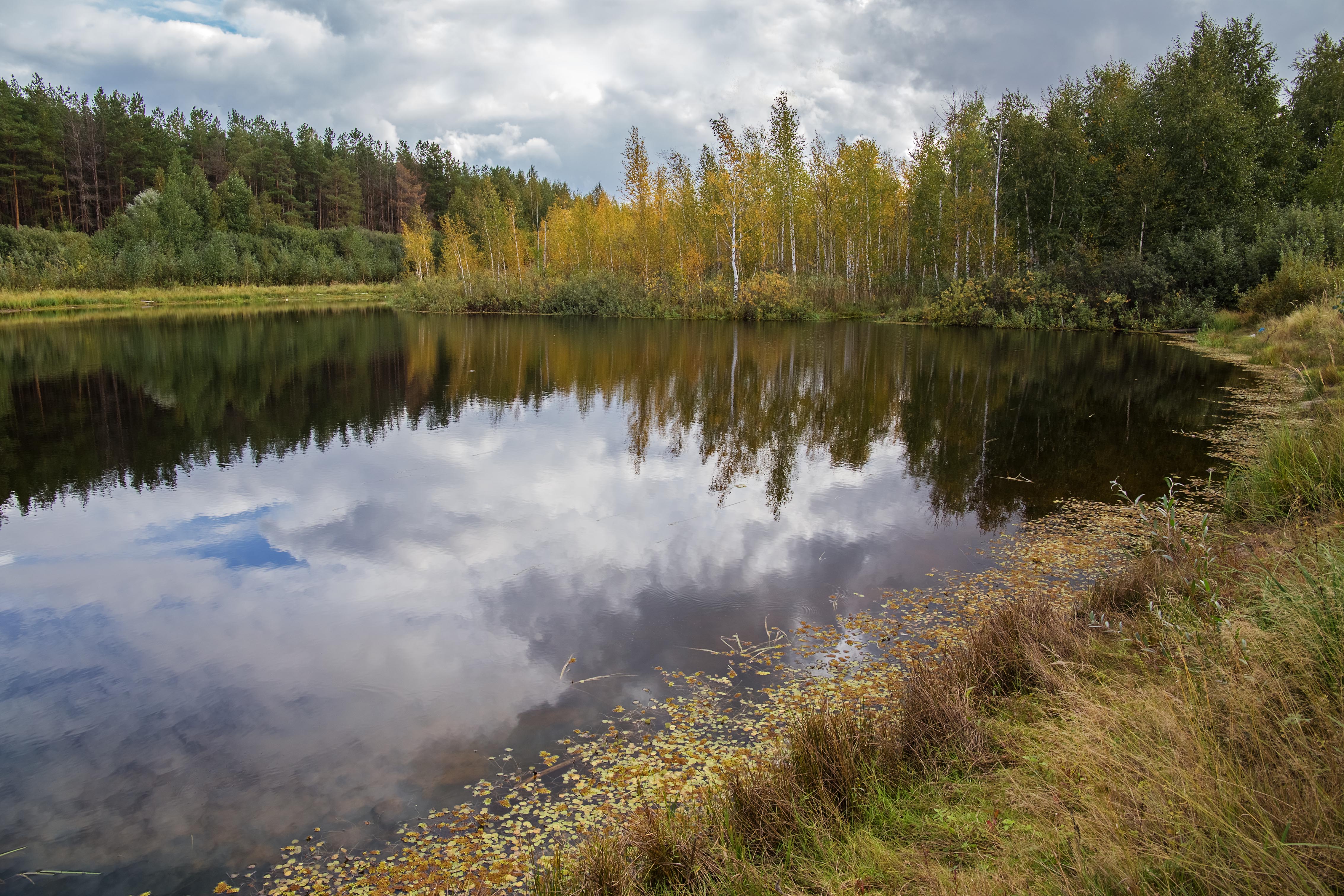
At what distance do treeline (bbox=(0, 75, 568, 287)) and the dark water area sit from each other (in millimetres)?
43270

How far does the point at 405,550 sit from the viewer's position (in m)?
7.27

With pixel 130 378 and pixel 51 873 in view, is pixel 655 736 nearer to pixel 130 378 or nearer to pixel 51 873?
pixel 51 873

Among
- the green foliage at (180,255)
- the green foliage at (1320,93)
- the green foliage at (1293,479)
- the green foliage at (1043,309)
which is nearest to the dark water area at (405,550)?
the green foliage at (1293,479)

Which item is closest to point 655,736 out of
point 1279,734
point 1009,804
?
point 1009,804

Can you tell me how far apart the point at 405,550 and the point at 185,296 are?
52.5 meters

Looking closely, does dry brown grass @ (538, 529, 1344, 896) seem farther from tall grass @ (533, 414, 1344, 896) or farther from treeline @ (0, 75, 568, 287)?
treeline @ (0, 75, 568, 287)

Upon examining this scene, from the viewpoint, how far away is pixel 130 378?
1725 centimetres

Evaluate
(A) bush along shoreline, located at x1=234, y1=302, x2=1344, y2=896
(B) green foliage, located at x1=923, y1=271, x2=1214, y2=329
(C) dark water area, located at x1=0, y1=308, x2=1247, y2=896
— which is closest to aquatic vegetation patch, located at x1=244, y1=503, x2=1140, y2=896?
(A) bush along shoreline, located at x1=234, y1=302, x2=1344, y2=896

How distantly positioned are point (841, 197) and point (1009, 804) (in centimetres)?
4480

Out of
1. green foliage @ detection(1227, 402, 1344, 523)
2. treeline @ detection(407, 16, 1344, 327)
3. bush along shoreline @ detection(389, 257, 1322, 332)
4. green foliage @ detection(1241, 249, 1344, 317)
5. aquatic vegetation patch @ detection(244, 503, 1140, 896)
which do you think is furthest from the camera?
treeline @ detection(407, 16, 1344, 327)

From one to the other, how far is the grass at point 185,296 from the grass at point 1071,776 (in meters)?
50.2

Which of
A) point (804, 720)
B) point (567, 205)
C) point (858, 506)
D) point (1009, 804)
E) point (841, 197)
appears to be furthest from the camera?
point (567, 205)

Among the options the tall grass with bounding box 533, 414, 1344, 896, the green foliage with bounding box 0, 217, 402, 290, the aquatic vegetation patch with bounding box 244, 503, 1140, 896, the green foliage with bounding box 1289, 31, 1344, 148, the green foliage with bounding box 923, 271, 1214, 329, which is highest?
the green foliage with bounding box 1289, 31, 1344, 148

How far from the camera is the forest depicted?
98.8 feet
